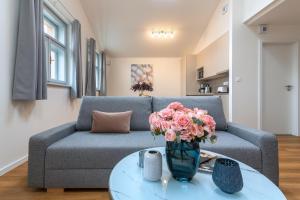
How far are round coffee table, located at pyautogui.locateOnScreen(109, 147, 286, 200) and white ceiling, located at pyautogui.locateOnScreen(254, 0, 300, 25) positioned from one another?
10.2 feet

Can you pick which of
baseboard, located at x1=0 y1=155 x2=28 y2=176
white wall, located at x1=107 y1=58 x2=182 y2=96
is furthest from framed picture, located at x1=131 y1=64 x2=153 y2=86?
baseboard, located at x1=0 y1=155 x2=28 y2=176

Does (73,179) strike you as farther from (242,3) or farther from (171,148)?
(242,3)

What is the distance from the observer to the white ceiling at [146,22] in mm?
5176

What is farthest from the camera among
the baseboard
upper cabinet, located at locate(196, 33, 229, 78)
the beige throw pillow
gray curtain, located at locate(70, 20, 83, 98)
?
upper cabinet, located at locate(196, 33, 229, 78)

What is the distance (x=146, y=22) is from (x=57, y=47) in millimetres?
2701

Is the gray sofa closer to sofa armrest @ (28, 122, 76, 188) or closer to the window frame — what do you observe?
sofa armrest @ (28, 122, 76, 188)

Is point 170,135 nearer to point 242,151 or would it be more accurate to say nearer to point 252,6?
point 242,151

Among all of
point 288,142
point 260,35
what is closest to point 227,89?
point 260,35

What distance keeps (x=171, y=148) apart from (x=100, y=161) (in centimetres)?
87

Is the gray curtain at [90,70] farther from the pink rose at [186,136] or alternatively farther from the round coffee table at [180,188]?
the pink rose at [186,136]

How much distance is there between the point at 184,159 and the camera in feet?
3.73

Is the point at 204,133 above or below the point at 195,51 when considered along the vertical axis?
below

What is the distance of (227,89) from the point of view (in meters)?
4.71

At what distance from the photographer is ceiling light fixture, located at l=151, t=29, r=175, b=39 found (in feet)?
20.6
